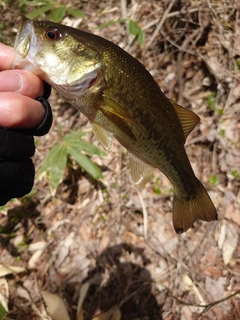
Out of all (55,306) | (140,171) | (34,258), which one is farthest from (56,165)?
(140,171)

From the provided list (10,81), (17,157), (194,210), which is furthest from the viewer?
(194,210)

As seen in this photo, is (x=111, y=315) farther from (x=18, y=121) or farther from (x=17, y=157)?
(x=18, y=121)

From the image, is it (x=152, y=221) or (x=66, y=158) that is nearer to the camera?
(x=66, y=158)

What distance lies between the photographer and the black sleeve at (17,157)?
173cm

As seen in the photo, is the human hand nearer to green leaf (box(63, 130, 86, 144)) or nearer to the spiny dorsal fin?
the spiny dorsal fin

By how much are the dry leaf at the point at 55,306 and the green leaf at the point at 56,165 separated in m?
0.95

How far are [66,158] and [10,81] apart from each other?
5.26 ft

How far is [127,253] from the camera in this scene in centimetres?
338

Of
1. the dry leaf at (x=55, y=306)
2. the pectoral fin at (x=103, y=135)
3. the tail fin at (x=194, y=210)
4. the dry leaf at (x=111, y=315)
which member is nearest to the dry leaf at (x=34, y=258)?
the dry leaf at (x=55, y=306)

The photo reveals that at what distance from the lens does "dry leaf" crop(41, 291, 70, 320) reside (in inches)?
115

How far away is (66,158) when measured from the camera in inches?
127

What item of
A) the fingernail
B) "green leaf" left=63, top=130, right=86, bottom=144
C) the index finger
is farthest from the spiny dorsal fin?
"green leaf" left=63, top=130, right=86, bottom=144

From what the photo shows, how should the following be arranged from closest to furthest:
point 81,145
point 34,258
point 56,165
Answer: point 56,165
point 81,145
point 34,258

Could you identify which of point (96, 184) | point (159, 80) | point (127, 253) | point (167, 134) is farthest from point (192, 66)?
point (167, 134)
